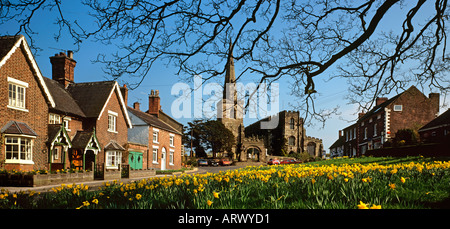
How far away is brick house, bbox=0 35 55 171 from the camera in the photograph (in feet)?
68.4

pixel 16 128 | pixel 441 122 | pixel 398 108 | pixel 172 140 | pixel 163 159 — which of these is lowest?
pixel 163 159

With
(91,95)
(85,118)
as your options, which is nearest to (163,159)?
(91,95)

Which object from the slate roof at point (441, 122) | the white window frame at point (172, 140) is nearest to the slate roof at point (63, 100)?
the white window frame at point (172, 140)

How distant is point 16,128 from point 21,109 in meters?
1.64

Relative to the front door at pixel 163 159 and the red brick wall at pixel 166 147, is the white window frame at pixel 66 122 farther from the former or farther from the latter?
the front door at pixel 163 159

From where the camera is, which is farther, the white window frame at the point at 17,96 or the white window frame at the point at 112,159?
the white window frame at the point at 112,159

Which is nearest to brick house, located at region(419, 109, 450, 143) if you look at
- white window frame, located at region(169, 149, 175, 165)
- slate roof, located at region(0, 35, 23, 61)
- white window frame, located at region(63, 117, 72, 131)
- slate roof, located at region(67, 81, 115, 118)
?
white window frame, located at region(169, 149, 175, 165)

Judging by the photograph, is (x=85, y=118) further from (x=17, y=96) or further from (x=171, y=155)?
(x=171, y=155)

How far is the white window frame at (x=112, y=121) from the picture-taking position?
32.7 m

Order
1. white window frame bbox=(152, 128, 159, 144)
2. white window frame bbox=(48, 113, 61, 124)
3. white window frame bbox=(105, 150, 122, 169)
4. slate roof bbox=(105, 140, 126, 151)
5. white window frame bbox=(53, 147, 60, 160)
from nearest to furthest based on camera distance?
1. white window frame bbox=(48, 113, 61, 124)
2. white window frame bbox=(53, 147, 60, 160)
3. slate roof bbox=(105, 140, 126, 151)
4. white window frame bbox=(105, 150, 122, 169)
5. white window frame bbox=(152, 128, 159, 144)

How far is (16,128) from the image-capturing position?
834 inches

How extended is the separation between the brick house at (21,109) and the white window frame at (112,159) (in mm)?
7853

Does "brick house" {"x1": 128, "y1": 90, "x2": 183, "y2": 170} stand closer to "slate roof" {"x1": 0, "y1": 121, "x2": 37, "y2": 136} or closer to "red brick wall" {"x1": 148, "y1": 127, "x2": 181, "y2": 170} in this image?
"red brick wall" {"x1": 148, "y1": 127, "x2": 181, "y2": 170}

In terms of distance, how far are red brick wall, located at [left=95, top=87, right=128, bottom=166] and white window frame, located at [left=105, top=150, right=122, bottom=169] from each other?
75cm
